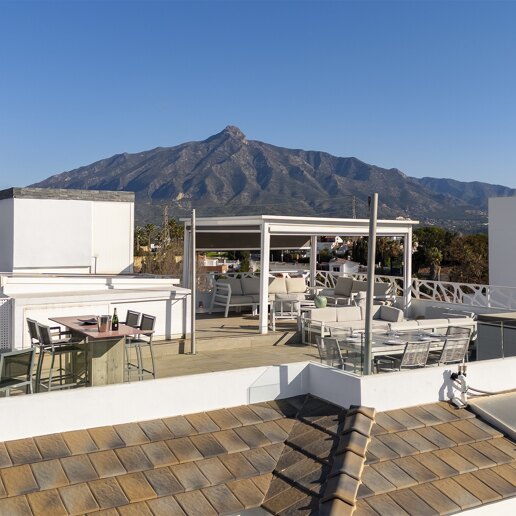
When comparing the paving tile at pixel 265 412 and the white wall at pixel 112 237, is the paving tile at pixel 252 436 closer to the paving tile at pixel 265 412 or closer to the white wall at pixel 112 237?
the paving tile at pixel 265 412

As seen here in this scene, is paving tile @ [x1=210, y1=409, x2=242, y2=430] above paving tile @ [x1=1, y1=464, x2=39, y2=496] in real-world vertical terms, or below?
above

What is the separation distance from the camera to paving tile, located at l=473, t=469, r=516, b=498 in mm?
5406

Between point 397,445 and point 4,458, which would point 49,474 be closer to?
point 4,458

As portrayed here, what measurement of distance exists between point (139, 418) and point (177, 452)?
0.64m

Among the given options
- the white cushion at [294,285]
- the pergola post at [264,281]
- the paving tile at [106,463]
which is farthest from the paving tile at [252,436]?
the white cushion at [294,285]

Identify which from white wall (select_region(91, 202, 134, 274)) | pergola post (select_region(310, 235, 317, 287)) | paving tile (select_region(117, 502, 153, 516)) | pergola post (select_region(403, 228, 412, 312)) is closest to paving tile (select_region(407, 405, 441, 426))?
paving tile (select_region(117, 502, 153, 516))

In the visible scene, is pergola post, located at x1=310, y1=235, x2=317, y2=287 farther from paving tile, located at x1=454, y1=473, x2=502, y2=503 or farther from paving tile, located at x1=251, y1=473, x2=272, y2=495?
paving tile, located at x1=251, y1=473, x2=272, y2=495

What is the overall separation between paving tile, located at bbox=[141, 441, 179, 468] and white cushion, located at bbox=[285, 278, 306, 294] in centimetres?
1046

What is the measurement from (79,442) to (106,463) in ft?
1.26

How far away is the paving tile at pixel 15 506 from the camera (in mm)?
4375

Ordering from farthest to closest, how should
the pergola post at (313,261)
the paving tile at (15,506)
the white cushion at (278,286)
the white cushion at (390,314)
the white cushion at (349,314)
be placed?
1. the pergola post at (313,261)
2. the white cushion at (278,286)
3. the white cushion at (390,314)
4. the white cushion at (349,314)
5. the paving tile at (15,506)

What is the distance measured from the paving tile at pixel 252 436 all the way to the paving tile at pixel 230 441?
5 cm

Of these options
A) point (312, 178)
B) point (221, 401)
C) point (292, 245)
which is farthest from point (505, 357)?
point (312, 178)

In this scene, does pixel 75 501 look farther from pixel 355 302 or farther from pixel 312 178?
pixel 312 178
